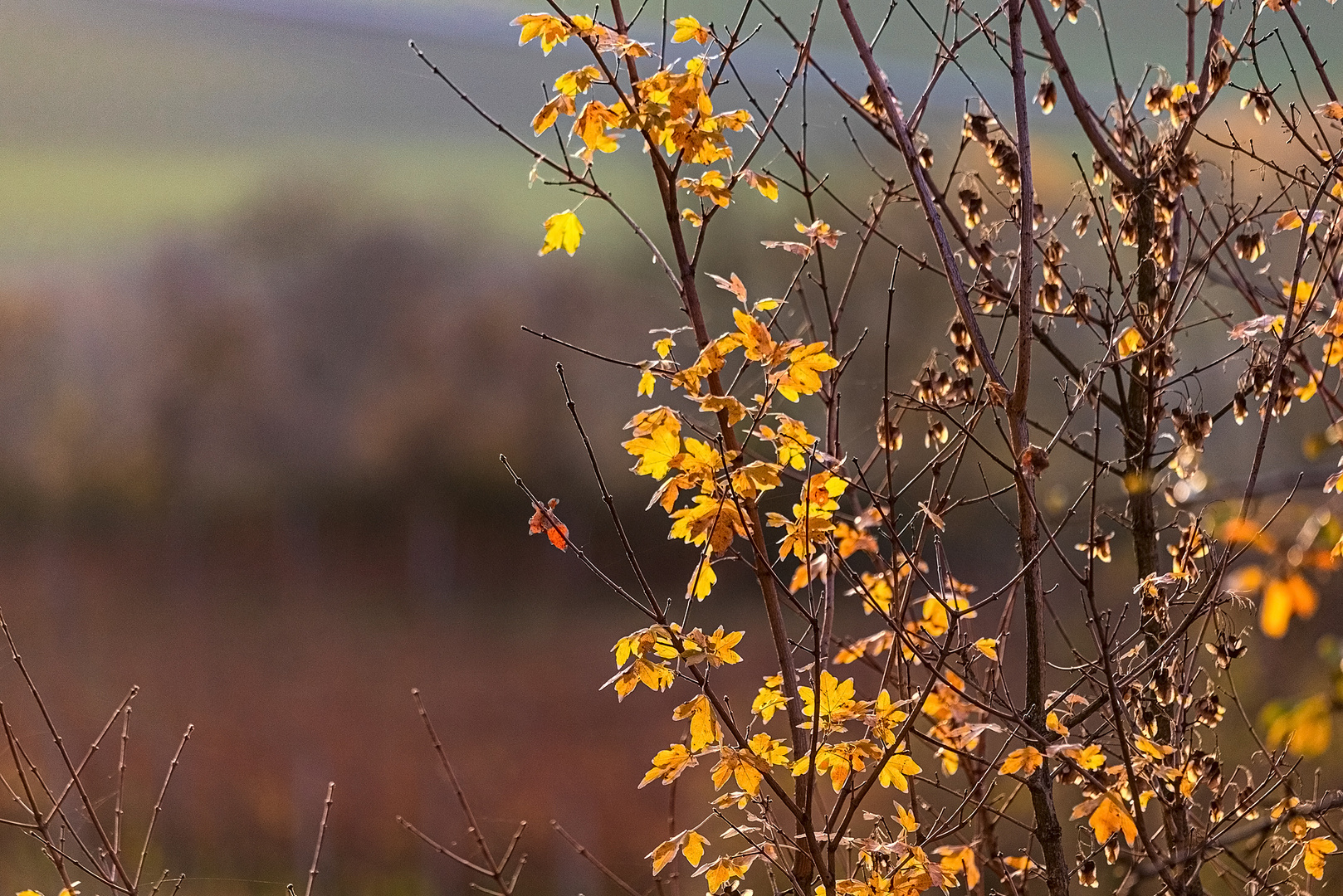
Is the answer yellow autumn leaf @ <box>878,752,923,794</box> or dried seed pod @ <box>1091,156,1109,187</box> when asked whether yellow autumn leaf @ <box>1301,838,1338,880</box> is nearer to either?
yellow autumn leaf @ <box>878,752,923,794</box>

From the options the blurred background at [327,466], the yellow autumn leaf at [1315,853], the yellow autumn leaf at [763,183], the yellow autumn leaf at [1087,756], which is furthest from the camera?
the blurred background at [327,466]

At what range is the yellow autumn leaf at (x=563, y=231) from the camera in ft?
2.96

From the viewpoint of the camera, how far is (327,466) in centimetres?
188

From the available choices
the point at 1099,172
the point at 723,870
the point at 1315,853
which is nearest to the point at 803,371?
the point at 723,870

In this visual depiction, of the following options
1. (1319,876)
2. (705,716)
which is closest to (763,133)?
(705,716)

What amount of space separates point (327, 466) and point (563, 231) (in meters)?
1.14

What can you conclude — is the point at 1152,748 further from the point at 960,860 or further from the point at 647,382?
the point at 647,382

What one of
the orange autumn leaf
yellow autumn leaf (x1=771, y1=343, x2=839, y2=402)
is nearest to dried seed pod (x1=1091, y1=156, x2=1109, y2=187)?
yellow autumn leaf (x1=771, y1=343, x2=839, y2=402)

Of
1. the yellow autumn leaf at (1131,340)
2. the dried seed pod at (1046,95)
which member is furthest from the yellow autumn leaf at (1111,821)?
the dried seed pod at (1046,95)

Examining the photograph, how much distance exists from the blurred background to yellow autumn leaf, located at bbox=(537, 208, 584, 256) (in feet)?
3.23

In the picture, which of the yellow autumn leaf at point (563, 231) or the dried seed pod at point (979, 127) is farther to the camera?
the dried seed pod at point (979, 127)

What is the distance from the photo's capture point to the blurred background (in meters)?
1.79

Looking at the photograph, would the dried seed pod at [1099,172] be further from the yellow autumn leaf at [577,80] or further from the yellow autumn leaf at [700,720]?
the yellow autumn leaf at [700,720]

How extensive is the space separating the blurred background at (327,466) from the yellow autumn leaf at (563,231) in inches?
38.7
